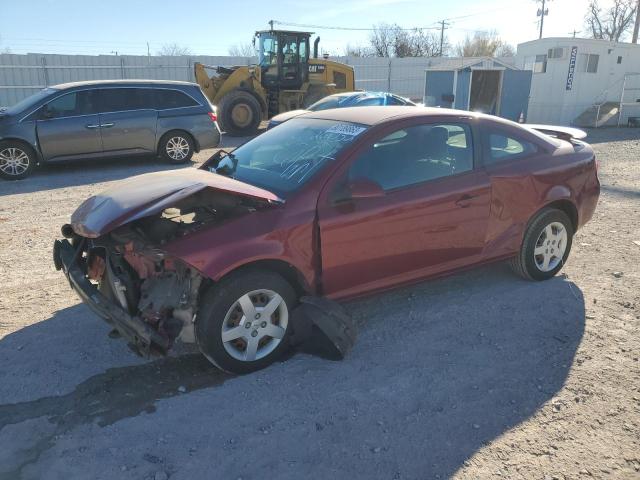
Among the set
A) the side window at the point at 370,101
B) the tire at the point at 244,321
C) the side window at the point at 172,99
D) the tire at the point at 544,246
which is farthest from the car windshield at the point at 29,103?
the tire at the point at 544,246

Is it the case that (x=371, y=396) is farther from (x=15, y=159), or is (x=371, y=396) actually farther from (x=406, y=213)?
(x=15, y=159)

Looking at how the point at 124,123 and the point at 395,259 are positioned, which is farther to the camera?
the point at 124,123

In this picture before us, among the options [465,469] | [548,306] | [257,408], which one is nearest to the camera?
[465,469]

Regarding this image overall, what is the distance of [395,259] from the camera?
3.86 m

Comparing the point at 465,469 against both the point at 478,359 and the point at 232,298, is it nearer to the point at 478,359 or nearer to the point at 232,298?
the point at 478,359

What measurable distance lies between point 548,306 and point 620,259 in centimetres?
175

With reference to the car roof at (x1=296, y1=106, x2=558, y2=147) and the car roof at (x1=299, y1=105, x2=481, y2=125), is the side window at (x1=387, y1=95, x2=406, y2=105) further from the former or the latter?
the car roof at (x1=299, y1=105, x2=481, y2=125)

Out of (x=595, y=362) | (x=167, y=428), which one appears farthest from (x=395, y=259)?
(x=167, y=428)

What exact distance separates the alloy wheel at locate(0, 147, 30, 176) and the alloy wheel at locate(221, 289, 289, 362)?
26.5 feet

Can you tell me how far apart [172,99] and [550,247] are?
8505mm

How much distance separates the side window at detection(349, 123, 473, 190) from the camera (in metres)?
3.78

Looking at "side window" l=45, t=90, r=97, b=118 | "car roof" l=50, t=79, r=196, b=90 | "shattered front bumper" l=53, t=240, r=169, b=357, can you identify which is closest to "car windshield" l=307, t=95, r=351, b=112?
"car roof" l=50, t=79, r=196, b=90

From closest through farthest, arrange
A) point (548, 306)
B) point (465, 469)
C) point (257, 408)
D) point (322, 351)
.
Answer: point (465, 469)
point (257, 408)
point (322, 351)
point (548, 306)

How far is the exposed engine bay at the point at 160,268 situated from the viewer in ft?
10.6
